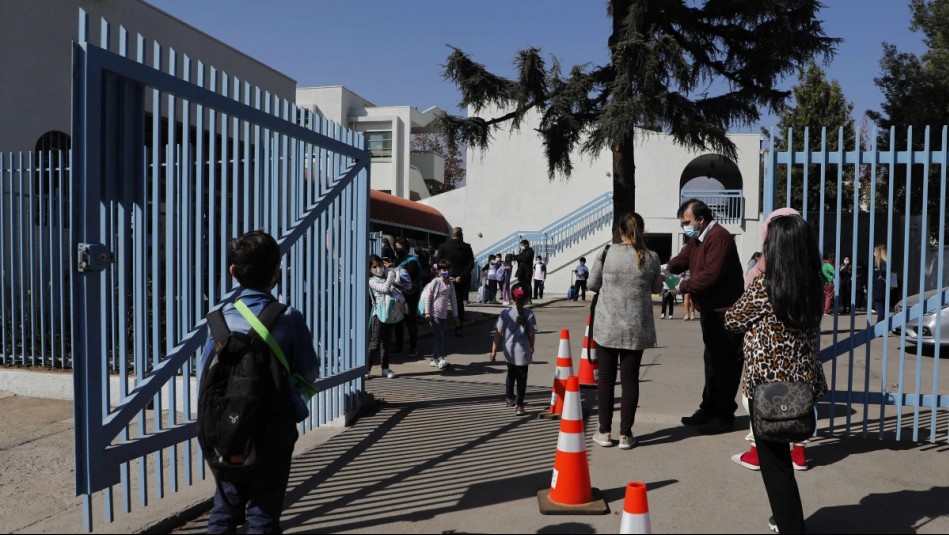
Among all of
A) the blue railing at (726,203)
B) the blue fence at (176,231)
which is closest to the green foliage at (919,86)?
the blue railing at (726,203)

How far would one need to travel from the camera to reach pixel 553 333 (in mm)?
13867

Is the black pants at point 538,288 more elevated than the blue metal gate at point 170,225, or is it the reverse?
the blue metal gate at point 170,225

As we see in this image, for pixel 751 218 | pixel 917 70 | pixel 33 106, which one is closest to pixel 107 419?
pixel 33 106

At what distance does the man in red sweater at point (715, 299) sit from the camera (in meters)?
5.91

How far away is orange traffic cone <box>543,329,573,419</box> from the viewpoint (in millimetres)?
6234

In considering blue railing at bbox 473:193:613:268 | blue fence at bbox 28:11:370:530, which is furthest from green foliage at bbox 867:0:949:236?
blue fence at bbox 28:11:370:530

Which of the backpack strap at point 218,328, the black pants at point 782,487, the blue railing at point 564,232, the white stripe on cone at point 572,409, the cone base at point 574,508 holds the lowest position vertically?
the cone base at point 574,508

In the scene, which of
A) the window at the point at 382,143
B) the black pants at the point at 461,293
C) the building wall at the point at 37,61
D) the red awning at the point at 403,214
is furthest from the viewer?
the window at the point at 382,143

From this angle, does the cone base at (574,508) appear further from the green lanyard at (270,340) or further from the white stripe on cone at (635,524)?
the green lanyard at (270,340)

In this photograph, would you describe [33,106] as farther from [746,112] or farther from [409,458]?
[746,112]

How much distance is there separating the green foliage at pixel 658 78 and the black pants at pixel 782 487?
13.1m

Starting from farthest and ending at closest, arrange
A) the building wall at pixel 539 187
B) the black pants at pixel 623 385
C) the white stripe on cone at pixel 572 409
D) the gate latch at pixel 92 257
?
the building wall at pixel 539 187 → the black pants at pixel 623 385 → the white stripe on cone at pixel 572 409 → the gate latch at pixel 92 257

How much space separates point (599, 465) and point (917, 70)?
91.4 ft

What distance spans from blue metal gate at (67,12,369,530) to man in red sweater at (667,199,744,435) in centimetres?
291
